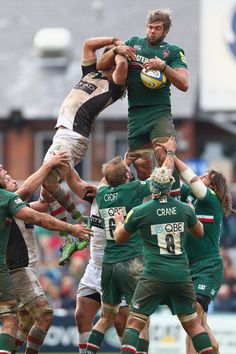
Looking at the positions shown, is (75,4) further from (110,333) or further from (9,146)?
(110,333)

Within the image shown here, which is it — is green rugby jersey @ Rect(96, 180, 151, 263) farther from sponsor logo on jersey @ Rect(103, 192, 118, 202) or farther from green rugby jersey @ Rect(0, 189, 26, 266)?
green rugby jersey @ Rect(0, 189, 26, 266)

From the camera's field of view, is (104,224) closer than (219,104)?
Yes

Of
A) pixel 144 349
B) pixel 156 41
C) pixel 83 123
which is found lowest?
pixel 144 349

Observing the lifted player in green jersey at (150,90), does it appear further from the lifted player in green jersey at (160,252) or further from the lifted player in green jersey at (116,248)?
the lifted player in green jersey at (160,252)

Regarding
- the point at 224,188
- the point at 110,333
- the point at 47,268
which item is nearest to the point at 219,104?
the point at 47,268

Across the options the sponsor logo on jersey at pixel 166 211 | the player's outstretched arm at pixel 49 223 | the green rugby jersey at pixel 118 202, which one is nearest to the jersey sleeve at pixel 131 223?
the sponsor logo on jersey at pixel 166 211

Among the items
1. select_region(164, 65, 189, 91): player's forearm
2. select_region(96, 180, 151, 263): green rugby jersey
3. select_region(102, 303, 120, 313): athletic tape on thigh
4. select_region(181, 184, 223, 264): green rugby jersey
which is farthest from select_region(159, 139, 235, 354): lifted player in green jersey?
select_region(164, 65, 189, 91): player's forearm

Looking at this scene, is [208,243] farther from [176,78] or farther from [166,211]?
[176,78]

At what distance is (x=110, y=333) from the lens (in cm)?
2322

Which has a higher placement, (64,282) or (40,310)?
(40,310)

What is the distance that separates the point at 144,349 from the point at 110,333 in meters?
7.50

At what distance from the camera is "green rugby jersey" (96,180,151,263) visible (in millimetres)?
15344

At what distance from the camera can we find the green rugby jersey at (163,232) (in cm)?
1439

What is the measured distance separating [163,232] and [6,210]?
1.75m
